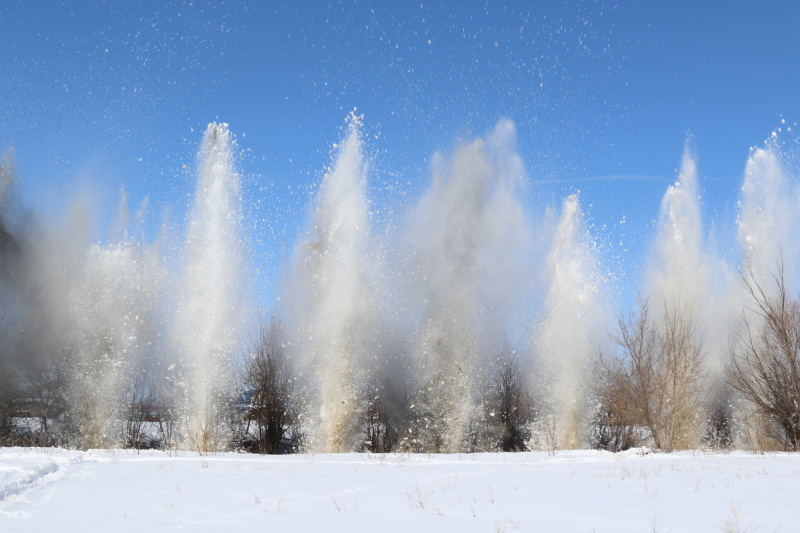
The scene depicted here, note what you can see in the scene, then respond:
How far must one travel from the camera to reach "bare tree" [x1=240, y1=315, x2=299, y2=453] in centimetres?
4247

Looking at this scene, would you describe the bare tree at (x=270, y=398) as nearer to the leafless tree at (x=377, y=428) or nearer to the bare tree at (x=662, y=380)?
the leafless tree at (x=377, y=428)

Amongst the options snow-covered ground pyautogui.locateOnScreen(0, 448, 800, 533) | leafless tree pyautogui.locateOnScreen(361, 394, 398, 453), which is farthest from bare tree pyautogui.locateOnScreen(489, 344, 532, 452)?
snow-covered ground pyautogui.locateOnScreen(0, 448, 800, 533)

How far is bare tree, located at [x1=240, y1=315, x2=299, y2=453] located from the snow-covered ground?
25.9m

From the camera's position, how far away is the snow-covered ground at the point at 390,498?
7965 mm

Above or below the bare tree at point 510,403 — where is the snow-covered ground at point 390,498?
below

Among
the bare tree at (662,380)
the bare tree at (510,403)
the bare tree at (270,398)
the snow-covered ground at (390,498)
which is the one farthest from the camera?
the bare tree at (510,403)

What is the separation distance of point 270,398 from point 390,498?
1368 inches

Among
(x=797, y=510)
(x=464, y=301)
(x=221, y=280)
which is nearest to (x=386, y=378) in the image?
(x=464, y=301)

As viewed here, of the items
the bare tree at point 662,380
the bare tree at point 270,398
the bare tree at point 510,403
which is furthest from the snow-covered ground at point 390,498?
the bare tree at point 510,403

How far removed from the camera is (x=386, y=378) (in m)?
49.8

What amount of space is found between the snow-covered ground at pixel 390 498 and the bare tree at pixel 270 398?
2591 centimetres

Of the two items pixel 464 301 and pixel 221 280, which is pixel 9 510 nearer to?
pixel 221 280

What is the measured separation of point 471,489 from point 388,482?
2228 mm

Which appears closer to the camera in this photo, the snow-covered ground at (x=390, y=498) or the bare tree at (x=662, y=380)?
the snow-covered ground at (x=390, y=498)
